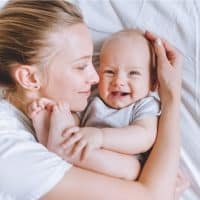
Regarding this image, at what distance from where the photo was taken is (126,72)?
1.15m

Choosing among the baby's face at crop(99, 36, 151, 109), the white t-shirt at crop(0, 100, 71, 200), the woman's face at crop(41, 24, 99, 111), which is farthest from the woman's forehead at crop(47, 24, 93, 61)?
the white t-shirt at crop(0, 100, 71, 200)

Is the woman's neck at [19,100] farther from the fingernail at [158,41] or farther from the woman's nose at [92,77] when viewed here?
the fingernail at [158,41]

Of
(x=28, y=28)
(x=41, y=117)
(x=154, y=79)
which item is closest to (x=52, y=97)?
(x=41, y=117)

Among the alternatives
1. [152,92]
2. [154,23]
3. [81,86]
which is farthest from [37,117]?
[154,23]

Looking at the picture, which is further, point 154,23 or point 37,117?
point 154,23

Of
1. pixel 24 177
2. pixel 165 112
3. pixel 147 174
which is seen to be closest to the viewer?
pixel 24 177

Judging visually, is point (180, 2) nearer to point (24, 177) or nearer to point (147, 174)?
point (147, 174)

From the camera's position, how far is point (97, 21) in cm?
129

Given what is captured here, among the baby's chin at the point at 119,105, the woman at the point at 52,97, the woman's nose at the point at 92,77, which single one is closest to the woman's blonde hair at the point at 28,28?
the woman at the point at 52,97

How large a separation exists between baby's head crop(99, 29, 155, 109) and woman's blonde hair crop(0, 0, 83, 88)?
0.16 metres

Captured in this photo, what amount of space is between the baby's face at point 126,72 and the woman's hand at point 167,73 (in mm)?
29

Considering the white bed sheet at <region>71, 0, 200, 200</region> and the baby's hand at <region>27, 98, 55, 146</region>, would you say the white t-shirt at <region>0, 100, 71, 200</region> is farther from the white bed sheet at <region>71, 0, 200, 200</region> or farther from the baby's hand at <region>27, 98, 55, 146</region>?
the white bed sheet at <region>71, 0, 200, 200</region>

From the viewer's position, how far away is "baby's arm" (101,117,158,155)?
1038 millimetres

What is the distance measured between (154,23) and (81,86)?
0.32 meters
